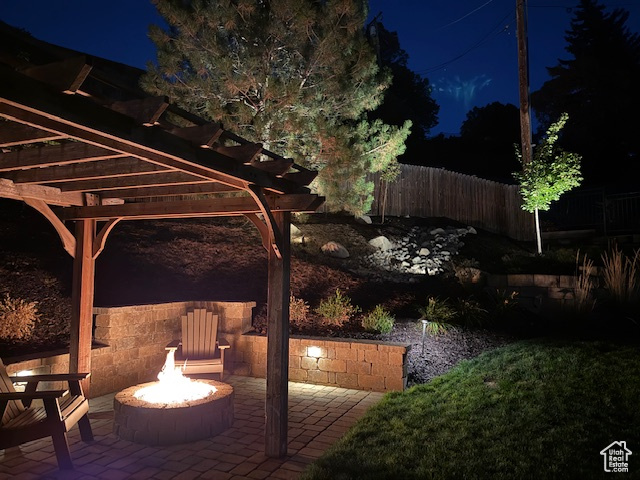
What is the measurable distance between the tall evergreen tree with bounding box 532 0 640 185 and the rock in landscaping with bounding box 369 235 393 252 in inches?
535

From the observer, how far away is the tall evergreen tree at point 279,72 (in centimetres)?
792

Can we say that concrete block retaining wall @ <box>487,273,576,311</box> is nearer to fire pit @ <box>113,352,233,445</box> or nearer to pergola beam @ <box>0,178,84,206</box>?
fire pit @ <box>113,352,233,445</box>

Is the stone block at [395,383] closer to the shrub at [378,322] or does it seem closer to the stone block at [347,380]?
the stone block at [347,380]

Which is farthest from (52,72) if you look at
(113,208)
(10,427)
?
(113,208)

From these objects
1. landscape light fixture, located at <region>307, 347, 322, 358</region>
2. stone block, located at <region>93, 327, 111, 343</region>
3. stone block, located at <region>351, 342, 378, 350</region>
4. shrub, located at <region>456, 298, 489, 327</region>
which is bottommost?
landscape light fixture, located at <region>307, 347, 322, 358</region>

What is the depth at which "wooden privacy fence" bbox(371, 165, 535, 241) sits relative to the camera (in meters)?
13.4

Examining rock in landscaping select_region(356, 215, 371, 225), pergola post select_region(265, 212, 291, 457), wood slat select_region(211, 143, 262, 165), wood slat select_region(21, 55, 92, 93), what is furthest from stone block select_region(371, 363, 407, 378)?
rock in landscaping select_region(356, 215, 371, 225)

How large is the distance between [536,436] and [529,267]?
5.93m

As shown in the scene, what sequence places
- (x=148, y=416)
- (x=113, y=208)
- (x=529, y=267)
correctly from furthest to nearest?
(x=529, y=267) → (x=113, y=208) → (x=148, y=416)

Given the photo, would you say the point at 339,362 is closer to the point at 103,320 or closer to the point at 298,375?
the point at 298,375

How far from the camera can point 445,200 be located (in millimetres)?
13812

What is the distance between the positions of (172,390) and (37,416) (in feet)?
4.29

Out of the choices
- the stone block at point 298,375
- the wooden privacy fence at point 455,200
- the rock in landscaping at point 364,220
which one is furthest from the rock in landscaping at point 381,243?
the stone block at point 298,375

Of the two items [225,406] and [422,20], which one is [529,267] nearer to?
[225,406]
